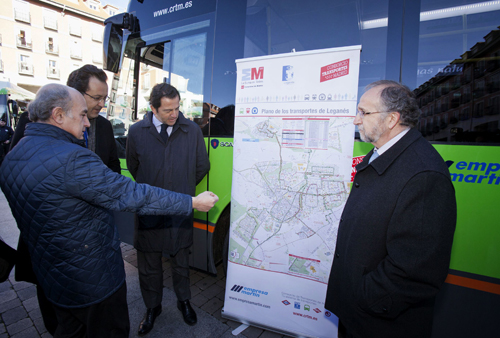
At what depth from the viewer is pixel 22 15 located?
27969 mm

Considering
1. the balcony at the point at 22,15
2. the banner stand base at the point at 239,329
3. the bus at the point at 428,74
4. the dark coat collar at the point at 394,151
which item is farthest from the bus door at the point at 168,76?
the balcony at the point at 22,15

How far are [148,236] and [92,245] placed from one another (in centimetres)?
105

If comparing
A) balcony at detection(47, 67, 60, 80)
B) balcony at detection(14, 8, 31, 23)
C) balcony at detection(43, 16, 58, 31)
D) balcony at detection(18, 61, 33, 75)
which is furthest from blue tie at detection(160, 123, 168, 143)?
balcony at detection(43, 16, 58, 31)

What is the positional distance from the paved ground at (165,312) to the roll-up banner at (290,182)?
30 cm

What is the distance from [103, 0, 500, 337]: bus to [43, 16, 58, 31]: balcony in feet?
126

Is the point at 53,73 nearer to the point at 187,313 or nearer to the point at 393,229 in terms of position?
the point at 187,313

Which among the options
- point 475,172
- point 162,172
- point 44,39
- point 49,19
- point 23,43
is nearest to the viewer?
point 475,172

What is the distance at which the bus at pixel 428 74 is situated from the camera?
169cm

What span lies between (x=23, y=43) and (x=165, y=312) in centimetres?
3814

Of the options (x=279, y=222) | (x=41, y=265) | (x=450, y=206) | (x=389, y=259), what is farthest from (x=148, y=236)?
(x=450, y=206)

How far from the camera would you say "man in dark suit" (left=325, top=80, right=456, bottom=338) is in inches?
→ 44.4

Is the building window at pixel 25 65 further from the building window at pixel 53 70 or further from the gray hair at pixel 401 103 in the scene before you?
the gray hair at pixel 401 103

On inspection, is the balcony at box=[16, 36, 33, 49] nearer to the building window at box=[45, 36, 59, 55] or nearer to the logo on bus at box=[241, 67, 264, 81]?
the building window at box=[45, 36, 59, 55]

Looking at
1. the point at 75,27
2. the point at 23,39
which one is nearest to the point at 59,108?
the point at 23,39
